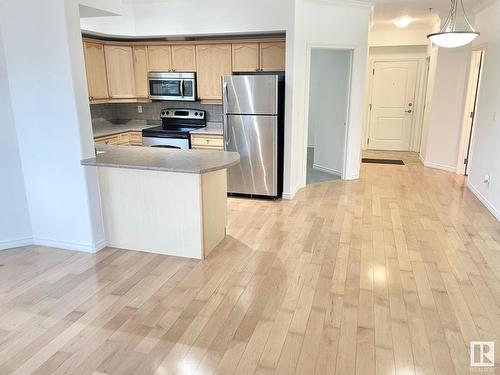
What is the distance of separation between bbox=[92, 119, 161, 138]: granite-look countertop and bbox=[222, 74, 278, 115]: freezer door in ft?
5.53

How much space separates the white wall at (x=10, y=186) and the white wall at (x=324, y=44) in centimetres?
317

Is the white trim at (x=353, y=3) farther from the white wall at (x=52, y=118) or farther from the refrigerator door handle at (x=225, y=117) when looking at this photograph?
the white wall at (x=52, y=118)

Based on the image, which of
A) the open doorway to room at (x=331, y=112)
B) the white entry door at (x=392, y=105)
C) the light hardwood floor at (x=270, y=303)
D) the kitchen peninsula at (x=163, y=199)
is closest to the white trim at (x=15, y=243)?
the light hardwood floor at (x=270, y=303)

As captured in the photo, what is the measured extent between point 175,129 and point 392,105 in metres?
5.40

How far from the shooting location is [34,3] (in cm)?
297

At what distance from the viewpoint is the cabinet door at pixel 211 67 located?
210 inches

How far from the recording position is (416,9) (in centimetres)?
586

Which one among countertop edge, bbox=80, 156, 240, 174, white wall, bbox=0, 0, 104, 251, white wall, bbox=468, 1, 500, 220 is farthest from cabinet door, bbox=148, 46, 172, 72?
white wall, bbox=468, 1, 500, 220

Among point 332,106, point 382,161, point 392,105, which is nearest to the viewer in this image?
point 332,106

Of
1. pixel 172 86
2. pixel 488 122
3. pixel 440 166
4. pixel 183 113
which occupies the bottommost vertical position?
pixel 440 166

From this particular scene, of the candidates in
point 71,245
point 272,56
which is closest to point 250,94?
point 272,56

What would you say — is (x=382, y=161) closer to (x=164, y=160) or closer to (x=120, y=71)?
Result: (x=120, y=71)

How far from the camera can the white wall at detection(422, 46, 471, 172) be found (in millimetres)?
6215

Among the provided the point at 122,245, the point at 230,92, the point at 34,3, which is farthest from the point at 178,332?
the point at 230,92
